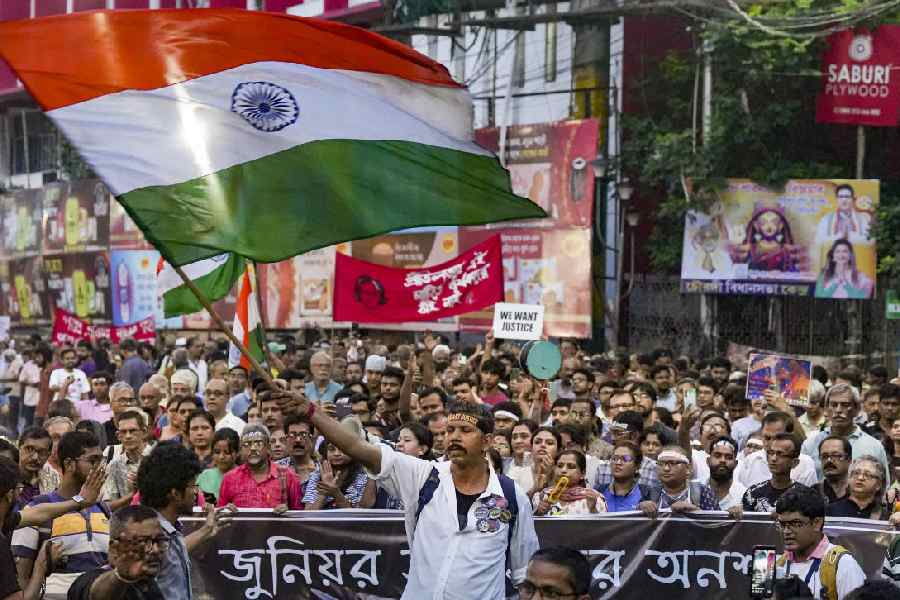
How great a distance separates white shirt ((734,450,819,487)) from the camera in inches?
402

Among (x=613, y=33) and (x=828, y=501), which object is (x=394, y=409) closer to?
(x=828, y=501)

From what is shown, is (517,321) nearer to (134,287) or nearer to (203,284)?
(203,284)

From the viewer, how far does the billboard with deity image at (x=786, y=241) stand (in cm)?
2720

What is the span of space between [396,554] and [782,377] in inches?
218

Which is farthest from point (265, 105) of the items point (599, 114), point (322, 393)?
point (599, 114)

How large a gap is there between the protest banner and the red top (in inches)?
206

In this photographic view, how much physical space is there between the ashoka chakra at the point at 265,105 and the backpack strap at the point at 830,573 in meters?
3.07

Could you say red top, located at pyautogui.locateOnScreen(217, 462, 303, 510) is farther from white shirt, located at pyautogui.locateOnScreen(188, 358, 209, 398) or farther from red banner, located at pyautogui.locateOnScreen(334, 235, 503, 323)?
white shirt, located at pyautogui.locateOnScreen(188, 358, 209, 398)

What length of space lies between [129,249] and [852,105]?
18.9 metres

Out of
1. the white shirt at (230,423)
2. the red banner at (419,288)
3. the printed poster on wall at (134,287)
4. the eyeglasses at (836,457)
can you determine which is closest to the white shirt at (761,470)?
the eyeglasses at (836,457)

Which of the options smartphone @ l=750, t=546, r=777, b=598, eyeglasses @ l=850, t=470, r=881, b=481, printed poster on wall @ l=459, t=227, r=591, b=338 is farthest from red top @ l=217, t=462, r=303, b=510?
printed poster on wall @ l=459, t=227, r=591, b=338

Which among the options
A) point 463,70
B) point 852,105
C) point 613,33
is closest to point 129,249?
point 463,70

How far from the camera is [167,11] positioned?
25.1 feet

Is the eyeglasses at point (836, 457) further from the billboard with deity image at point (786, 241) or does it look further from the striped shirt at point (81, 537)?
the billboard with deity image at point (786, 241)
